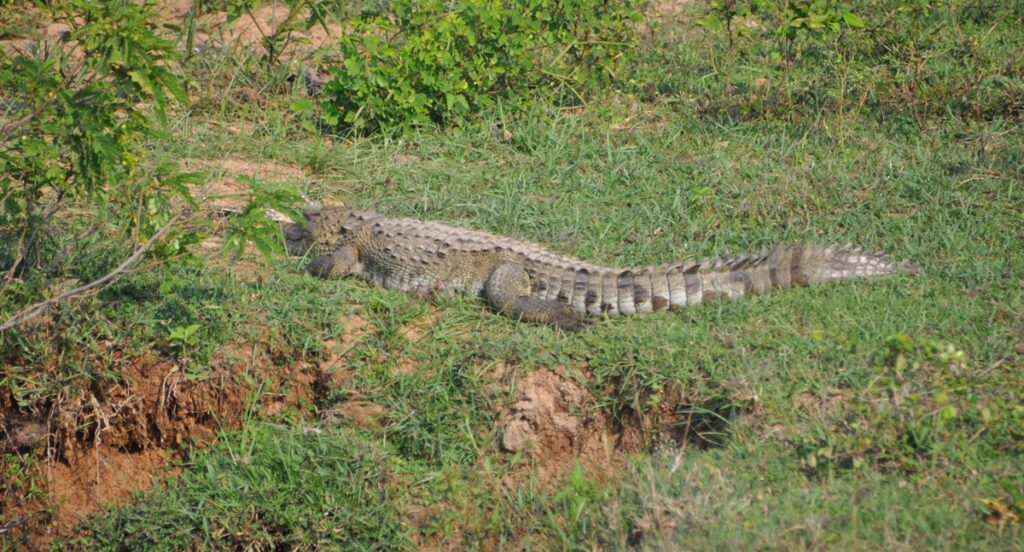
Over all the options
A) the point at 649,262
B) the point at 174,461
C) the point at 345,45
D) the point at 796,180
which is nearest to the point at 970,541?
the point at 649,262

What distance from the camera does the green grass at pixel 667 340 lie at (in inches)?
169

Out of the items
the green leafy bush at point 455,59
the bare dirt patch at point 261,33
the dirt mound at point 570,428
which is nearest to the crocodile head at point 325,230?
the green leafy bush at point 455,59

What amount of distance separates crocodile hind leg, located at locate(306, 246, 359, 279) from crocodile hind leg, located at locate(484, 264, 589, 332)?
926 millimetres

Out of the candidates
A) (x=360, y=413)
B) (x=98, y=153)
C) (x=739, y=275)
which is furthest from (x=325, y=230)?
(x=739, y=275)

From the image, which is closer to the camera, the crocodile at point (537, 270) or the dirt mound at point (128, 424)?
the dirt mound at point (128, 424)

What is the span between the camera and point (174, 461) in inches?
218

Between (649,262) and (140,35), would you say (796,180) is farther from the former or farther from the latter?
(140,35)

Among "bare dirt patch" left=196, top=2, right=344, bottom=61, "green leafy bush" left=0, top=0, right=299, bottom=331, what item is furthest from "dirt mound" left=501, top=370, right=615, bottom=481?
"bare dirt patch" left=196, top=2, right=344, bottom=61

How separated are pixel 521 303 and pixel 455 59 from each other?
235 centimetres

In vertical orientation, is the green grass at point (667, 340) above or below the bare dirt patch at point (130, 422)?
above

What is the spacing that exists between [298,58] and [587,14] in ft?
7.80

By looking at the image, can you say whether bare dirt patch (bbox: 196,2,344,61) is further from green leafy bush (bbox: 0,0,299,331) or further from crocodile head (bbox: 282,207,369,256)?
green leafy bush (bbox: 0,0,299,331)

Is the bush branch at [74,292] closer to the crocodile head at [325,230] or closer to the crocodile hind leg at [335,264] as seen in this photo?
the crocodile hind leg at [335,264]

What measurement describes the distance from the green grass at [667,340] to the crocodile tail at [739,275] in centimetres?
10
